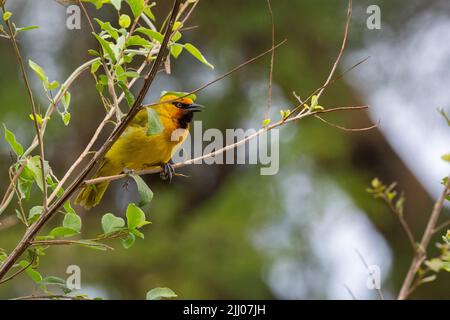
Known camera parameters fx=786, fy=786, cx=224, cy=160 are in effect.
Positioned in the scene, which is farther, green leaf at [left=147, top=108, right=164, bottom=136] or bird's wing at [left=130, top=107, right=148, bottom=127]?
bird's wing at [left=130, top=107, right=148, bottom=127]

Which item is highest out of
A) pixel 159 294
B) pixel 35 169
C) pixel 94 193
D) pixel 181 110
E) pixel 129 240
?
pixel 181 110

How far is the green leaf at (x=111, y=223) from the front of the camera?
6.31ft

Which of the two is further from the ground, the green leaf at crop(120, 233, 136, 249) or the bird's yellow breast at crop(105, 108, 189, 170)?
the bird's yellow breast at crop(105, 108, 189, 170)

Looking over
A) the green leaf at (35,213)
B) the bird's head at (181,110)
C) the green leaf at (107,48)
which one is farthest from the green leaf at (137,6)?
the bird's head at (181,110)

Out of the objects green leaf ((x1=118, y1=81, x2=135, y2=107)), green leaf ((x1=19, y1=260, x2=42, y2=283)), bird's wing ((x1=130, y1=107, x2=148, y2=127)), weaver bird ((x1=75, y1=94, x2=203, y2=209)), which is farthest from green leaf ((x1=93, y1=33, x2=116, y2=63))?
bird's wing ((x1=130, y1=107, x2=148, y2=127))

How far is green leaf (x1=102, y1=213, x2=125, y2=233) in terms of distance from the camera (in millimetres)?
1923

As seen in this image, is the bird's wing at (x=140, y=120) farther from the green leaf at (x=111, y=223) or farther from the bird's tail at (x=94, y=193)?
the green leaf at (x=111, y=223)

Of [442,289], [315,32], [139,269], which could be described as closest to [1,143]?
[139,269]

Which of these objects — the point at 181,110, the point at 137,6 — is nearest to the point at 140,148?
the point at 181,110

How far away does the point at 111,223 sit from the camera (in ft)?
6.36

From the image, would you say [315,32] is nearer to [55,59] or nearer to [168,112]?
[55,59]

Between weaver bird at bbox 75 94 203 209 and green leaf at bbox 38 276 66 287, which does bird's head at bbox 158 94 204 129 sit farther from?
green leaf at bbox 38 276 66 287

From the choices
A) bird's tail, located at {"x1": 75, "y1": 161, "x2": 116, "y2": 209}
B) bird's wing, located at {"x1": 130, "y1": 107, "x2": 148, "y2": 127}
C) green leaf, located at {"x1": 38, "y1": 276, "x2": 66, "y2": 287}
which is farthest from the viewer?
bird's wing, located at {"x1": 130, "y1": 107, "x2": 148, "y2": 127}

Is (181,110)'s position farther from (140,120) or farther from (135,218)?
(135,218)
